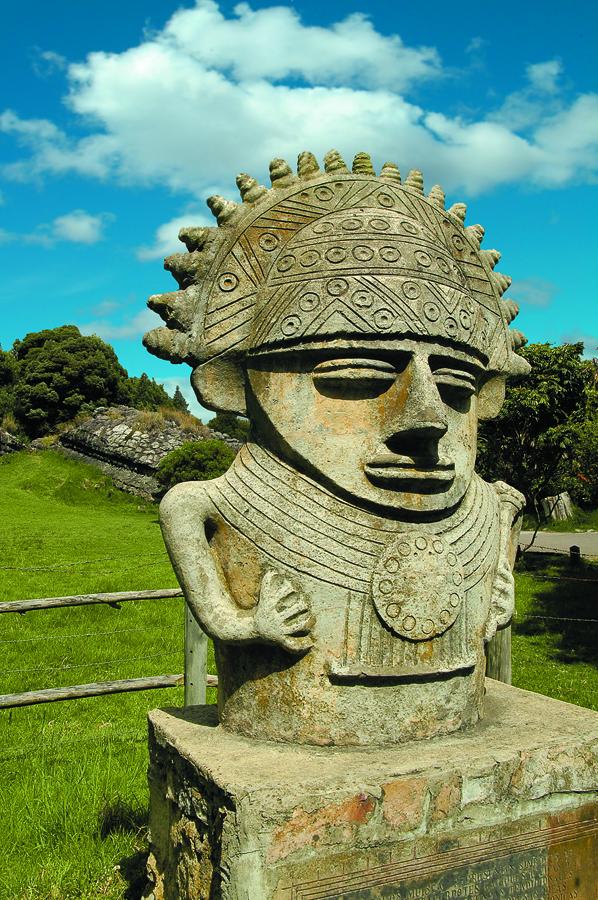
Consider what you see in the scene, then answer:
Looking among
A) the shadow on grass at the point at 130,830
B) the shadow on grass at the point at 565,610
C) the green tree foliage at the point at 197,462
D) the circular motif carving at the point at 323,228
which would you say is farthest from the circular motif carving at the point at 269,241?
the green tree foliage at the point at 197,462

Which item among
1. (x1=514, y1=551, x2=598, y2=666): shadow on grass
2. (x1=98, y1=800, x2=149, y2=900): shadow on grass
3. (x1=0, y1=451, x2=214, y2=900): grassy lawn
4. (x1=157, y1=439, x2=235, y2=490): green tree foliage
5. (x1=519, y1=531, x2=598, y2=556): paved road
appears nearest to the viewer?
(x1=98, y1=800, x2=149, y2=900): shadow on grass

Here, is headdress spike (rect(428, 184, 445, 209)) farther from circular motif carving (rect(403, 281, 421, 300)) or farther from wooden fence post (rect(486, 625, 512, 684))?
wooden fence post (rect(486, 625, 512, 684))

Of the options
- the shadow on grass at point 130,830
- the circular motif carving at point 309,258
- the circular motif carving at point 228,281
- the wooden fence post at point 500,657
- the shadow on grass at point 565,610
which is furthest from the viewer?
the shadow on grass at point 565,610

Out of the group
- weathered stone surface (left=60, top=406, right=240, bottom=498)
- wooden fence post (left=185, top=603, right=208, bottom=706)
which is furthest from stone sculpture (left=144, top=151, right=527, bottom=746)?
weathered stone surface (left=60, top=406, right=240, bottom=498)

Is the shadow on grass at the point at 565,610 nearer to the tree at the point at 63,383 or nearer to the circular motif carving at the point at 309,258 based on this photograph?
the circular motif carving at the point at 309,258

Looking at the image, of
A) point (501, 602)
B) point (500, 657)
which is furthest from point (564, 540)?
point (501, 602)

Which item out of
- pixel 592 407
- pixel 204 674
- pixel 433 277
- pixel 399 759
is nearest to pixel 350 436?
pixel 433 277

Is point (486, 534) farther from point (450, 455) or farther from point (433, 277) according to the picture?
point (433, 277)

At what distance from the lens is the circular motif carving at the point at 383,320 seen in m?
2.55

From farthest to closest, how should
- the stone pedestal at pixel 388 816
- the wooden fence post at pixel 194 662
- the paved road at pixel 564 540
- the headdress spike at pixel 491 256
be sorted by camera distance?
the paved road at pixel 564 540, the wooden fence post at pixel 194 662, the headdress spike at pixel 491 256, the stone pedestal at pixel 388 816

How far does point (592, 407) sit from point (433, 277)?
27.7 ft

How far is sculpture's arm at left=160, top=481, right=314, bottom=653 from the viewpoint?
2.48 m

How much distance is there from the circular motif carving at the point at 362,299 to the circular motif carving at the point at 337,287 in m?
0.04

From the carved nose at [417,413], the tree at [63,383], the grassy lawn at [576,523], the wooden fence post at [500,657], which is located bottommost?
the wooden fence post at [500,657]
